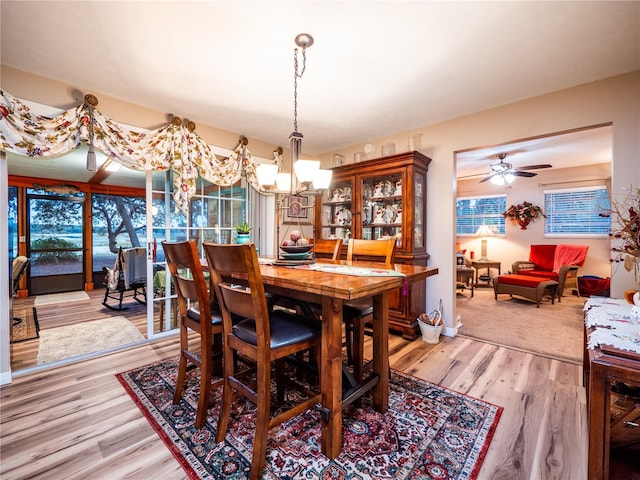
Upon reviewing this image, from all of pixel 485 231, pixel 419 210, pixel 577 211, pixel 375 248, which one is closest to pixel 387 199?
pixel 419 210

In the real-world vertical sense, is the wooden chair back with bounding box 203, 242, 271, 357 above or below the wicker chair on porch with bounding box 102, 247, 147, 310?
above

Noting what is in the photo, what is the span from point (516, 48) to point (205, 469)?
3095mm

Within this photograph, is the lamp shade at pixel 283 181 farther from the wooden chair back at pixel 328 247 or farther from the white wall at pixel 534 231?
the white wall at pixel 534 231

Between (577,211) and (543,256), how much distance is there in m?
1.05

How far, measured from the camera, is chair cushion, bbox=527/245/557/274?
5.27m

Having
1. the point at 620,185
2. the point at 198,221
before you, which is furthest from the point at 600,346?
the point at 198,221

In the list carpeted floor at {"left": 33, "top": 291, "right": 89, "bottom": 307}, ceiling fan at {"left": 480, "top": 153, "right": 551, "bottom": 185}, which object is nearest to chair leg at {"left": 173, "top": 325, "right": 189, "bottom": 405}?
carpeted floor at {"left": 33, "top": 291, "right": 89, "bottom": 307}

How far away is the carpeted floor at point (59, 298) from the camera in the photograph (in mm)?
4836

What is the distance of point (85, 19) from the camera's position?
1.71 metres

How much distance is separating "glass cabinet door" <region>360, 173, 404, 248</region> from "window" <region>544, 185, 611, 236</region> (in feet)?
13.6

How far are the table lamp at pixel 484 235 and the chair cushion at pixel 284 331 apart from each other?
5598mm

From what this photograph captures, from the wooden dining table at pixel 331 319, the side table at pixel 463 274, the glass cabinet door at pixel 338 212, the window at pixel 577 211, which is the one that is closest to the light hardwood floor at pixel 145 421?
the wooden dining table at pixel 331 319

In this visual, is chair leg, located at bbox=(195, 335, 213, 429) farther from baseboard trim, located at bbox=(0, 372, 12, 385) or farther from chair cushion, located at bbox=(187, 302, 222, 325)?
baseboard trim, located at bbox=(0, 372, 12, 385)

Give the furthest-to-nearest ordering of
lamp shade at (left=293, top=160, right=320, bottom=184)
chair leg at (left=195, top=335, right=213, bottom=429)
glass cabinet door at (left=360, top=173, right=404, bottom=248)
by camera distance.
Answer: glass cabinet door at (left=360, top=173, right=404, bottom=248), lamp shade at (left=293, top=160, right=320, bottom=184), chair leg at (left=195, top=335, right=213, bottom=429)
